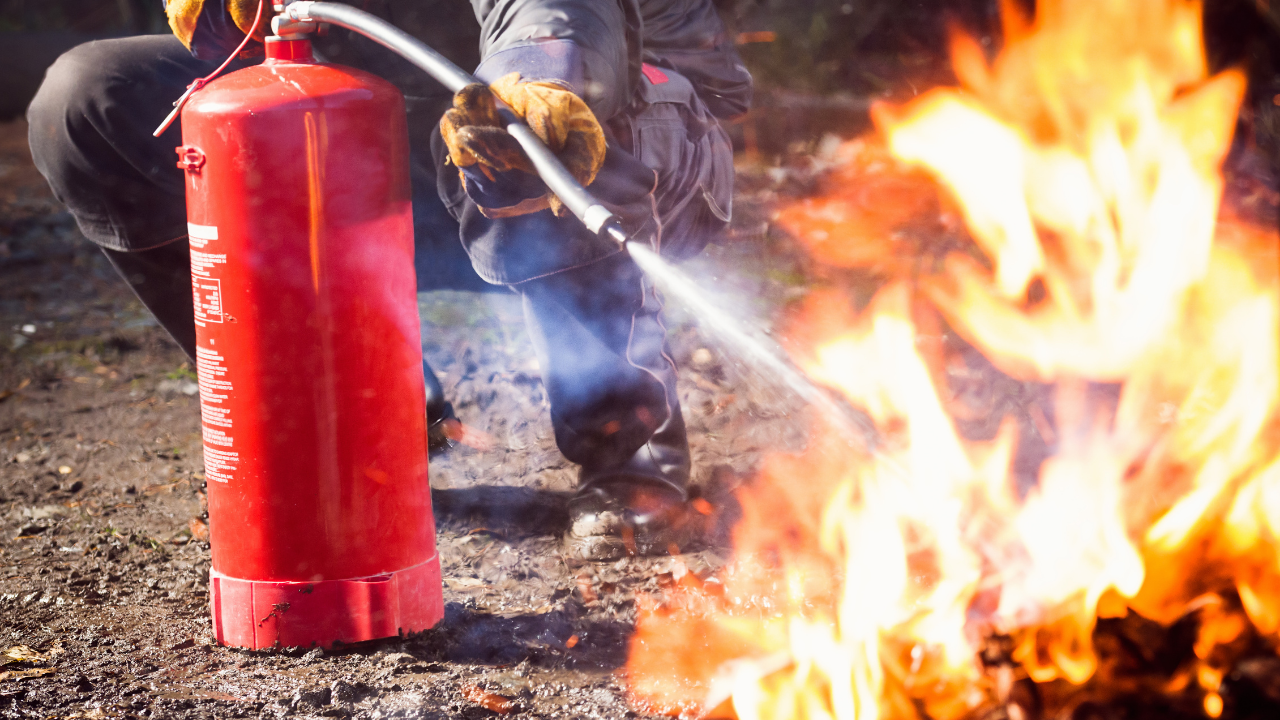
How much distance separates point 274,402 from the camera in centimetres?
207

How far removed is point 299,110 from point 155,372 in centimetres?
267

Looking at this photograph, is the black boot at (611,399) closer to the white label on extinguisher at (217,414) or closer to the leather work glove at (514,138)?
the leather work glove at (514,138)

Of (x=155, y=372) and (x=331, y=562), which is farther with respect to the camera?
(x=155, y=372)

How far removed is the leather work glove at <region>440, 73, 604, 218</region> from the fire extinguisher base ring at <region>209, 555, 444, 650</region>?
34.7 inches

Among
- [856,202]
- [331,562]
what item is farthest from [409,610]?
[856,202]

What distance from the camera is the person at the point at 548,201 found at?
250 cm

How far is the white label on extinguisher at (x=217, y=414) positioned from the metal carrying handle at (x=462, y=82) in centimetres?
69

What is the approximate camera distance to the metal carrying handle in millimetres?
1784

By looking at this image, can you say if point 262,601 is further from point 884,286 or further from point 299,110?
point 884,286

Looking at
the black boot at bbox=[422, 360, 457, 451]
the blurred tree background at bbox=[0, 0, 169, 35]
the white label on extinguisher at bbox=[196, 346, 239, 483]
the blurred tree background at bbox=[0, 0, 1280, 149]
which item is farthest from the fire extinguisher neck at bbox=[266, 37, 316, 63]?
the blurred tree background at bbox=[0, 0, 169, 35]

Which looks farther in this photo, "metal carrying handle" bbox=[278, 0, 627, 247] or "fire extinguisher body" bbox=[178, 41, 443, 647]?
"fire extinguisher body" bbox=[178, 41, 443, 647]

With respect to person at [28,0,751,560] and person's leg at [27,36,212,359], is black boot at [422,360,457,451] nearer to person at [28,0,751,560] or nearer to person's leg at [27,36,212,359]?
person at [28,0,751,560]

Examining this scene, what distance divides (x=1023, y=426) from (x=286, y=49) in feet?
8.38

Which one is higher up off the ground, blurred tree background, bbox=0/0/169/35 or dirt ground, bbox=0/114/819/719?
blurred tree background, bbox=0/0/169/35
